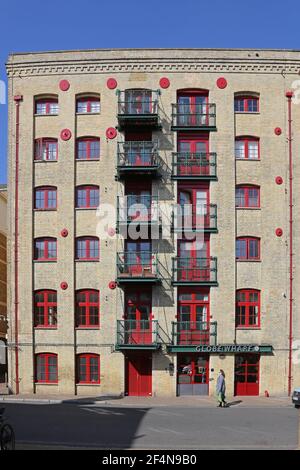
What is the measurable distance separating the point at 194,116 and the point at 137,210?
5772mm

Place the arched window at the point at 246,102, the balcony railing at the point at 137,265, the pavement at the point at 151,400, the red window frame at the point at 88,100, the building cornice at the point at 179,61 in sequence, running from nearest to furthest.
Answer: the pavement at the point at 151,400, the balcony railing at the point at 137,265, the building cornice at the point at 179,61, the arched window at the point at 246,102, the red window frame at the point at 88,100

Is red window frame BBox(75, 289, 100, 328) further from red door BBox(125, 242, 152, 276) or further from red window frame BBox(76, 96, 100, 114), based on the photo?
red window frame BBox(76, 96, 100, 114)

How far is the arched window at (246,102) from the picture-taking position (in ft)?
103

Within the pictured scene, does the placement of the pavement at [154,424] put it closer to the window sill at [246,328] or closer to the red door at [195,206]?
the window sill at [246,328]

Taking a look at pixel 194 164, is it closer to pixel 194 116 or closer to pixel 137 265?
pixel 194 116

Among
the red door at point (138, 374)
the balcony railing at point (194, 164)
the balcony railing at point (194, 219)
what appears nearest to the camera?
the red door at point (138, 374)

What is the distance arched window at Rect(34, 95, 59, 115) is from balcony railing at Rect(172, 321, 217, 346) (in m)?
12.8

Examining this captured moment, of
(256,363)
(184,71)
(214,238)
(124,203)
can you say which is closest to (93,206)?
(124,203)

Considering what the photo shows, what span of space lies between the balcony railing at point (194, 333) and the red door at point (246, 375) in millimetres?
1783

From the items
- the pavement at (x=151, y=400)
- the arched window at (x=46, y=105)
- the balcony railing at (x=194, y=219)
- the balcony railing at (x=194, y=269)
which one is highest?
the arched window at (x=46, y=105)

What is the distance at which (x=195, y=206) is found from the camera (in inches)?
1214

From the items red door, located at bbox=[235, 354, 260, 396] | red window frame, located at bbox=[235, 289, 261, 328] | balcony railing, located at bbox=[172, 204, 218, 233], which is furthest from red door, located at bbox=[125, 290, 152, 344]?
red door, located at bbox=[235, 354, 260, 396]

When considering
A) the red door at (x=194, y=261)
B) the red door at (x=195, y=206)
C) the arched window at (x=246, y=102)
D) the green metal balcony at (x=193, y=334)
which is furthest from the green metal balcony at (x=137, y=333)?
the arched window at (x=246, y=102)

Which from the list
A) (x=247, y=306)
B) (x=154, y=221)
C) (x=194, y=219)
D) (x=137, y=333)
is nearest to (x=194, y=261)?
(x=194, y=219)
